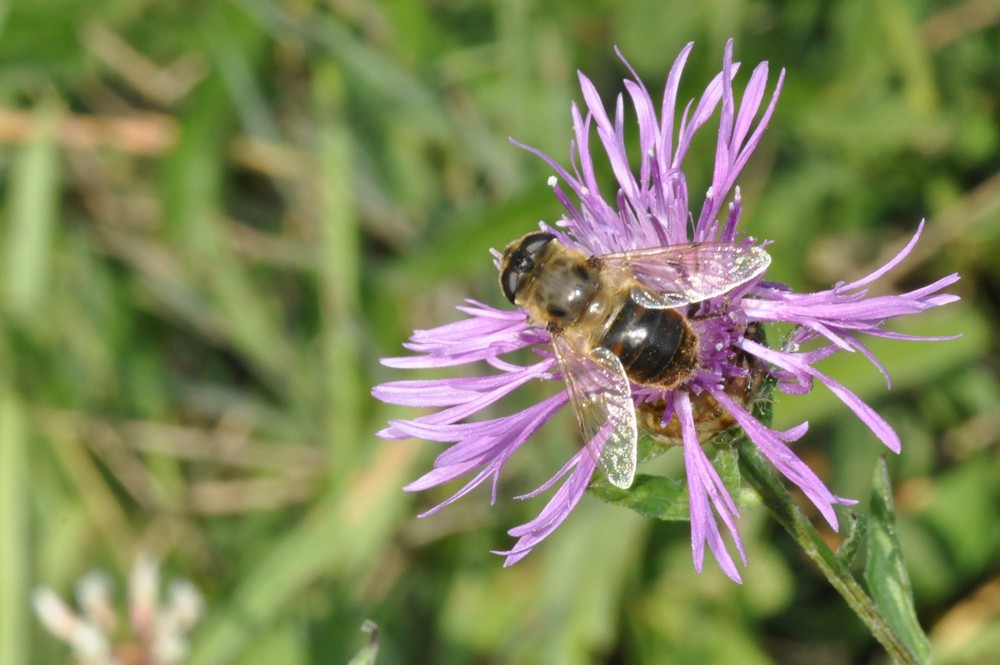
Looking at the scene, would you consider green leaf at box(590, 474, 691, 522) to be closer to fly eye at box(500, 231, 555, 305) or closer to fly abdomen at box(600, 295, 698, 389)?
fly abdomen at box(600, 295, 698, 389)

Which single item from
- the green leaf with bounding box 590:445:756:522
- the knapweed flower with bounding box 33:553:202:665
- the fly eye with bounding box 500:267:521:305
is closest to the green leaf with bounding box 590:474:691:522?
the green leaf with bounding box 590:445:756:522

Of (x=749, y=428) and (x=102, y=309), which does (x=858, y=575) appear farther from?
(x=102, y=309)

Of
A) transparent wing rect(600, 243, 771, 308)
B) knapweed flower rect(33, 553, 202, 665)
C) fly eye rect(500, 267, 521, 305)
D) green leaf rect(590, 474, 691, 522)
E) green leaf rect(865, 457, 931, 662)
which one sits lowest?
green leaf rect(865, 457, 931, 662)

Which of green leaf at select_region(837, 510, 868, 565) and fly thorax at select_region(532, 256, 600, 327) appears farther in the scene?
fly thorax at select_region(532, 256, 600, 327)

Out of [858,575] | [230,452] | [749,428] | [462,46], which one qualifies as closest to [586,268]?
[749,428]

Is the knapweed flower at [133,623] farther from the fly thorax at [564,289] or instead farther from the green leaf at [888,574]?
the green leaf at [888,574]

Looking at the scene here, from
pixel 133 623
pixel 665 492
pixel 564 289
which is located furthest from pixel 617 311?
pixel 133 623

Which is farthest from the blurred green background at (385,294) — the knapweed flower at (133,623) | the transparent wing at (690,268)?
the transparent wing at (690,268)
